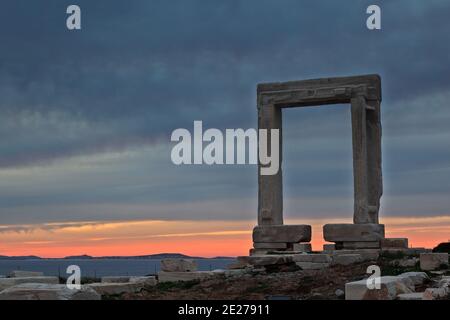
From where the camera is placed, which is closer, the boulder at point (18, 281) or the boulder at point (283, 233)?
the boulder at point (18, 281)

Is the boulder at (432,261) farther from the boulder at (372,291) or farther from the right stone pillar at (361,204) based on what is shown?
the boulder at (372,291)

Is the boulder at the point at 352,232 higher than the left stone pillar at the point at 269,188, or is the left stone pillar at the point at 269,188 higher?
the left stone pillar at the point at 269,188

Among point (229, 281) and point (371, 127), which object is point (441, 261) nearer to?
point (229, 281)

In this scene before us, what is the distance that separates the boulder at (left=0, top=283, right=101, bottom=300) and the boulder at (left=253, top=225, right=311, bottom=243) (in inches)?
474

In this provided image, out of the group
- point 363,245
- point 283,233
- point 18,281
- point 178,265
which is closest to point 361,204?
point 363,245

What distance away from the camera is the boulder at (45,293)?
37.8 feet

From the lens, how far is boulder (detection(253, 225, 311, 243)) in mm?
23531

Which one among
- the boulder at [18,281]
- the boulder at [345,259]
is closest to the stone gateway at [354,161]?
the boulder at [345,259]

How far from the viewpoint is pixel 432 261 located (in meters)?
18.9

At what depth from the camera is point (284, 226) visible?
23.8 m

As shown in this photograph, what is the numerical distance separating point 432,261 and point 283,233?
5.72 metres

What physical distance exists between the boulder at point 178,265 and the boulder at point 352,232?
4.90 meters

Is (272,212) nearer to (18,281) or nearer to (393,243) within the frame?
(393,243)
